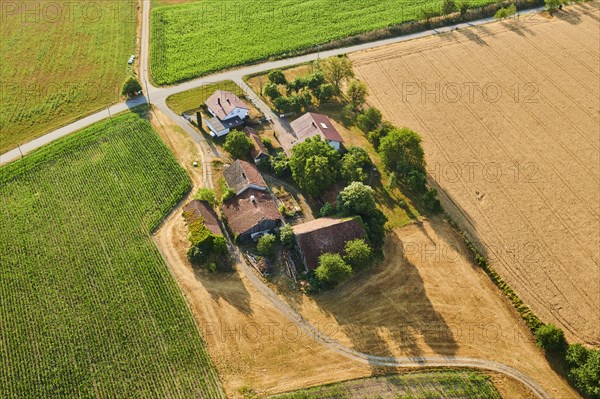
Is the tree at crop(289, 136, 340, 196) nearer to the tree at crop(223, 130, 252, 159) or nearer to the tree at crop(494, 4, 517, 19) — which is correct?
the tree at crop(223, 130, 252, 159)

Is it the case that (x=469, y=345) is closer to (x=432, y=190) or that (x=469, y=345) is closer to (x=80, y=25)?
(x=432, y=190)

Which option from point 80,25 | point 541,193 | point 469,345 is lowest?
point 469,345

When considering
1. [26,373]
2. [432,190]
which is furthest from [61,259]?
[432,190]

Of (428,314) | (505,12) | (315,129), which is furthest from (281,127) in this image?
(505,12)

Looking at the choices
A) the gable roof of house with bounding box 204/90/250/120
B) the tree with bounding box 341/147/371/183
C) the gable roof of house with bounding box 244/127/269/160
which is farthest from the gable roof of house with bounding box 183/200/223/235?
the gable roof of house with bounding box 204/90/250/120

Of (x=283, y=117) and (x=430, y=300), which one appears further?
(x=283, y=117)

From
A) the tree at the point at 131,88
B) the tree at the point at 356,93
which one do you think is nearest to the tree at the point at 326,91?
the tree at the point at 356,93
